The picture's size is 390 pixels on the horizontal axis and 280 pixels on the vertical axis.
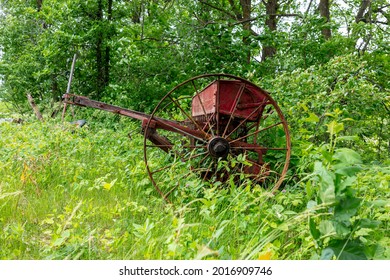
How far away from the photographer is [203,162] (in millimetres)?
4844

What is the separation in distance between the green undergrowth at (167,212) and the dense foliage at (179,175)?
2 centimetres

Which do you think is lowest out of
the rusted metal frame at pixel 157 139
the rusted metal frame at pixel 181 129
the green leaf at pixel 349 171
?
the rusted metal frame at pixel 157 139

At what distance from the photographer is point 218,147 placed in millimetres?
4656

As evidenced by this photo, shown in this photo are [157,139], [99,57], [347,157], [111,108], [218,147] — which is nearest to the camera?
[347,157]

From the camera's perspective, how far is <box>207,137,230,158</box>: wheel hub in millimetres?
4660

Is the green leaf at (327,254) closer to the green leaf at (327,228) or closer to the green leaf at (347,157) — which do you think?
the green leaf at (327,228)

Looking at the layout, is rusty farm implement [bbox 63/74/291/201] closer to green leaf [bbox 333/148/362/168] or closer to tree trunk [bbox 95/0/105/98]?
green leaf [bbox 333/148/362/168]

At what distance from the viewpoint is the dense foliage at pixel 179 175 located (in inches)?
104

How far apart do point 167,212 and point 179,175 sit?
0.60m

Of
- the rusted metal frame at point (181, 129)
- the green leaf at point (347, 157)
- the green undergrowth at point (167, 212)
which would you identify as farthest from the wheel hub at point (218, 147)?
the green leaf at point (347, 157)

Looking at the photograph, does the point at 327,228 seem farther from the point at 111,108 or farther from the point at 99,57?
the point at 99,57

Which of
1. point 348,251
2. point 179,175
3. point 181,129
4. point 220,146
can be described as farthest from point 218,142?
point 348,251
